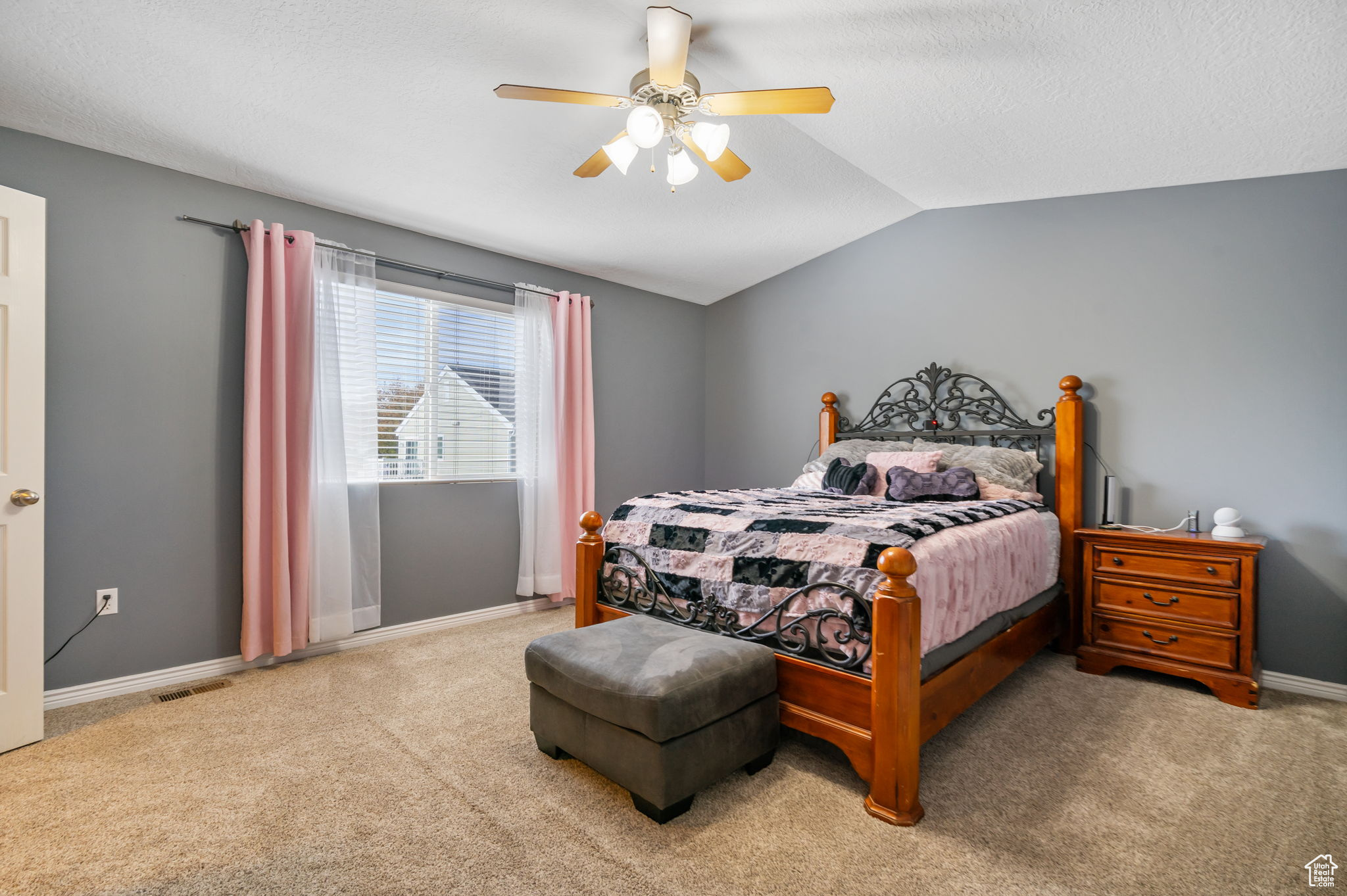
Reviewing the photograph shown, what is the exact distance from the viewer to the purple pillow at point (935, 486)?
10.6 ft

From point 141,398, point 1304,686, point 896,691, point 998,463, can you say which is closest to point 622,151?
point 896,691

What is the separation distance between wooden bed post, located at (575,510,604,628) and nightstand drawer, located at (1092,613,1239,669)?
2382 mm

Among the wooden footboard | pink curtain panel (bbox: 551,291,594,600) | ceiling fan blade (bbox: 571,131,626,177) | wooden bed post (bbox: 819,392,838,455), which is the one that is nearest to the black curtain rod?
pink curtain panel (bbox: 551,291,594,600)

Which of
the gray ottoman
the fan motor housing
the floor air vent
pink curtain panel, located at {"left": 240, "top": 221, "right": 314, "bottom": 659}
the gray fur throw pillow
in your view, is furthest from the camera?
the gray fur throw pillow

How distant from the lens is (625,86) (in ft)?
8.51

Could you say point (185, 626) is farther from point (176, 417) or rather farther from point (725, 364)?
point (725, 364)

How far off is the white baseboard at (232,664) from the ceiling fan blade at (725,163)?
291cm

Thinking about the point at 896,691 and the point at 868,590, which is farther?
the point at 868,590

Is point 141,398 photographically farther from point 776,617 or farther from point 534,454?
point 776,617

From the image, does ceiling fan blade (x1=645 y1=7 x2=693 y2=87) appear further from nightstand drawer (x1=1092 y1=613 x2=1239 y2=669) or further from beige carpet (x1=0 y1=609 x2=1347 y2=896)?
nightstand drawer (x1=1092 y1=613 x2=1239 y2=669)

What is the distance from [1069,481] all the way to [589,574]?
2.62 meters

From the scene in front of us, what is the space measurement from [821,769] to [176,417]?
3.08 metres

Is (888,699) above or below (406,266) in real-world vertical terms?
below

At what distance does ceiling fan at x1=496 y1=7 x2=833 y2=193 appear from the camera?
1929 millimetres
